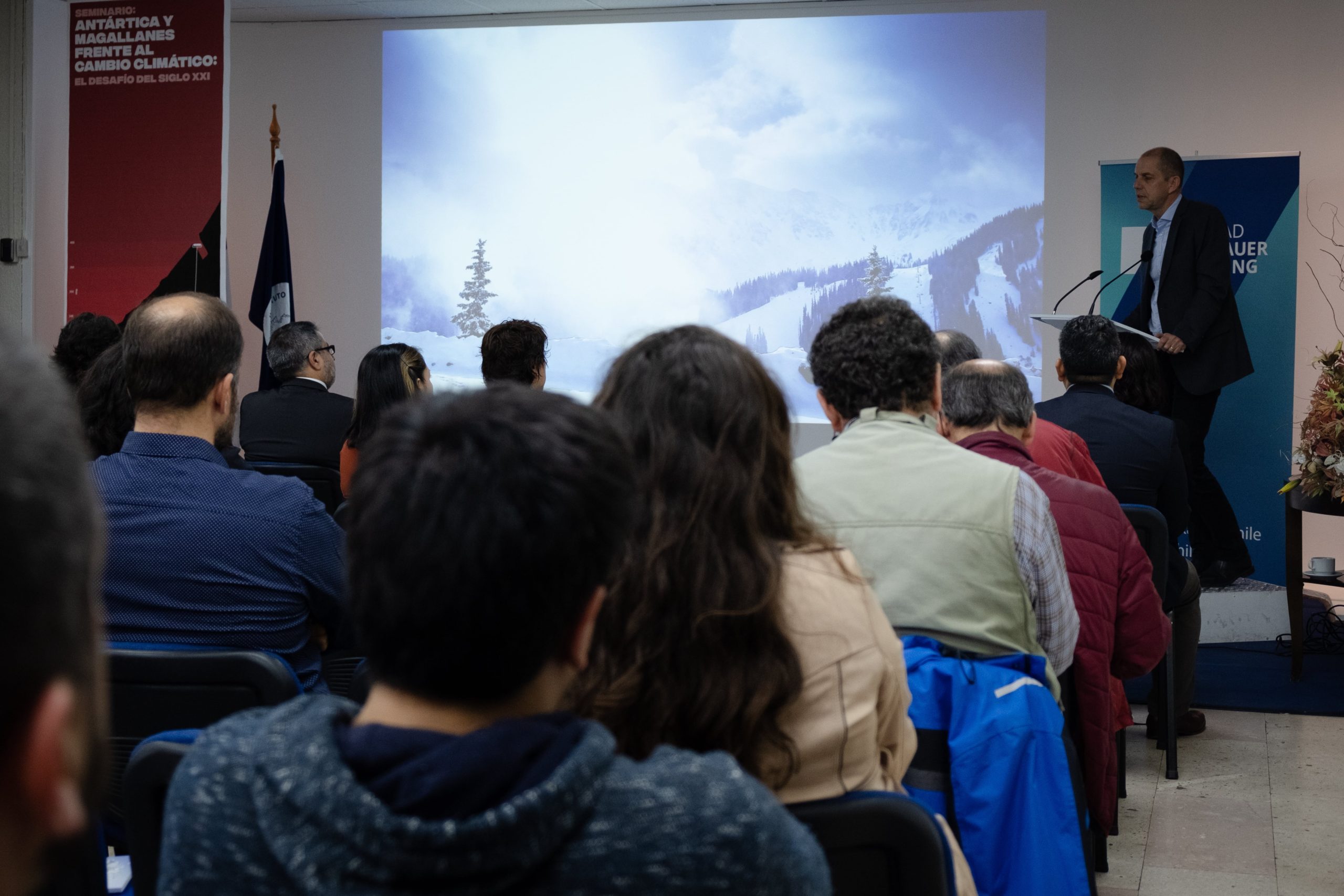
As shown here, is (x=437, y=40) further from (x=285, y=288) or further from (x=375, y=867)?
(x=375, y=867)

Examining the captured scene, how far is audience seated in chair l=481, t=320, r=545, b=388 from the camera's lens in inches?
166

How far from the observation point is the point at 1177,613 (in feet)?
12.1

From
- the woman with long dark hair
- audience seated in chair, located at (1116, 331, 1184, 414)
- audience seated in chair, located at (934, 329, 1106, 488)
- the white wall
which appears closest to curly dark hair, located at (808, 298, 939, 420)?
the woman with long dark hair

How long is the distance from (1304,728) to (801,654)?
3415 millimetres

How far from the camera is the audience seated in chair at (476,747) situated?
685 millimetres

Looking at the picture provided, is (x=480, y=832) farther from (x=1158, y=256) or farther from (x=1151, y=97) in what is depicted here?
(x=1151, y=97)

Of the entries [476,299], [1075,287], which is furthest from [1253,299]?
[476,299]

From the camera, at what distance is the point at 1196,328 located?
Answer: 5.35 meters

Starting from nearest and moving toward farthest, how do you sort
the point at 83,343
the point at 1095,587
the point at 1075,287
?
1. the point at 1095,587
2. the point at 83,343
3. the point at 1075,287

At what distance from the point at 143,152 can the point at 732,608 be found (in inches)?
214

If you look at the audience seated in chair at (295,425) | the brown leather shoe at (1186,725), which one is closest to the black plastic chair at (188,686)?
the audience seated in chair at (295,425)

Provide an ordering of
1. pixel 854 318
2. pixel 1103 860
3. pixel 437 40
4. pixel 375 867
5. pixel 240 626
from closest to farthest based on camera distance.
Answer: pixel 375 867
pixel 240 626
pixel 854 318
pixel 1103 860
pixel 437 40

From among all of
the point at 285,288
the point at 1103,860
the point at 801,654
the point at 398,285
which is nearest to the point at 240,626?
the point at 801,654

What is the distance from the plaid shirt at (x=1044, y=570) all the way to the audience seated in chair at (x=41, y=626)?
1.64 m
